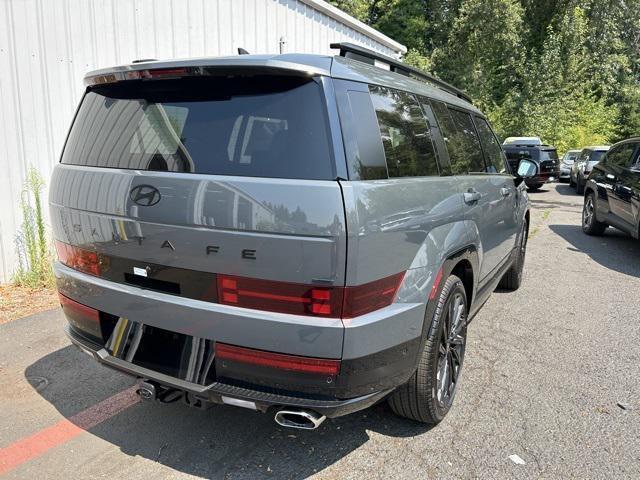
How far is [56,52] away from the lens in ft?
17.9

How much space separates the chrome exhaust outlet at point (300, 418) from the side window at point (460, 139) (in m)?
1.79

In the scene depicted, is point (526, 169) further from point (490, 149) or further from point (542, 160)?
point (542, 160)

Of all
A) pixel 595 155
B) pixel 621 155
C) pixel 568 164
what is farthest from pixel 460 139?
pixel 568 164

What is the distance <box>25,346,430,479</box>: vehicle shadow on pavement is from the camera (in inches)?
104

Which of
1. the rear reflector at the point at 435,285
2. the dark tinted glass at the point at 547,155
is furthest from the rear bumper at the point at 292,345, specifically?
the dark tinted glass at the point at 547,155

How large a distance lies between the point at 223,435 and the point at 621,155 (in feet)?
26.7

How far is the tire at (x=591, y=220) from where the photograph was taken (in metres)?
9.08

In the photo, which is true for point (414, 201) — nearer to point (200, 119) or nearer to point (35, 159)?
point (200, 119)

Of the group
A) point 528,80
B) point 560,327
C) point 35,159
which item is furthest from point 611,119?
point 35,159

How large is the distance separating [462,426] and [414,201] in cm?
147

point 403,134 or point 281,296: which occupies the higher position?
point 403,134

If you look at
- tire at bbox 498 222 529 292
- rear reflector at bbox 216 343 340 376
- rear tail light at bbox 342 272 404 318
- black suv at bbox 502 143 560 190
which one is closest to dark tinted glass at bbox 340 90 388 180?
rear tail light at bbox 342 272 404 318

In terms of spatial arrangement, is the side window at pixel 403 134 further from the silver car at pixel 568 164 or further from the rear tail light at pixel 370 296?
the silver car at pixel 568 164

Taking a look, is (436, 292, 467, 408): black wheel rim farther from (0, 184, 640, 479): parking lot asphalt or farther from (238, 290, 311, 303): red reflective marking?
(238, 290, 311, 303): red reflective marking
